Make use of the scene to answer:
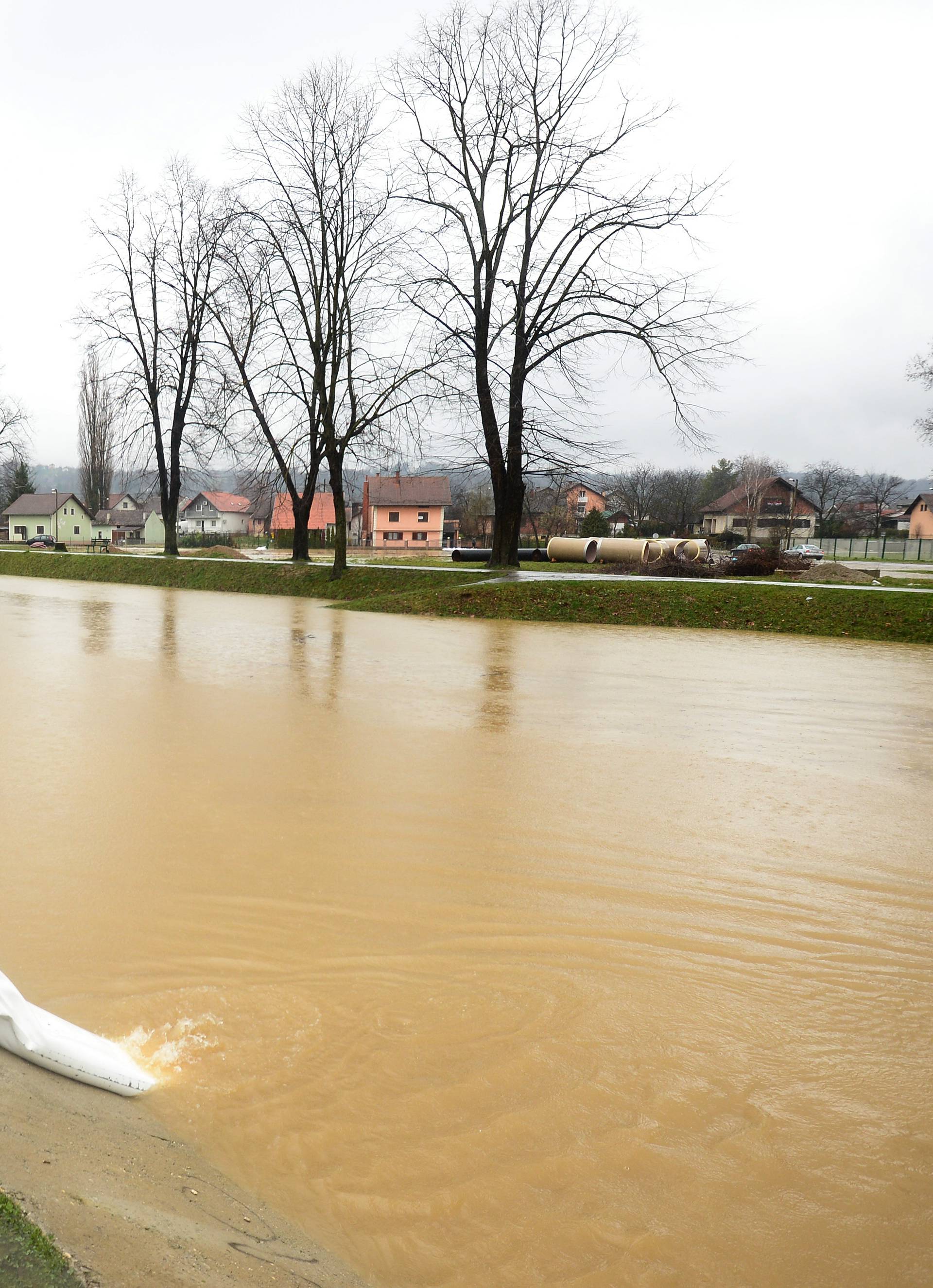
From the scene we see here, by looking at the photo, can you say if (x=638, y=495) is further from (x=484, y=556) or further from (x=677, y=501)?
(x=484, y=556)

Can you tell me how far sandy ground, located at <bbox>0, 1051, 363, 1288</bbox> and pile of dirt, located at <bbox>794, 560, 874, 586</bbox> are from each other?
23750 mm

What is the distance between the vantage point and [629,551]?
31.9 meters

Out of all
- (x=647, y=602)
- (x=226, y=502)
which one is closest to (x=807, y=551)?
(x=647, y=602)

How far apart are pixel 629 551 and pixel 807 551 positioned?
29327 mm

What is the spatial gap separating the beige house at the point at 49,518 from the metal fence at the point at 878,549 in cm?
6778

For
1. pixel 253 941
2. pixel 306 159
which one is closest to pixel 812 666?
pixel 253 941

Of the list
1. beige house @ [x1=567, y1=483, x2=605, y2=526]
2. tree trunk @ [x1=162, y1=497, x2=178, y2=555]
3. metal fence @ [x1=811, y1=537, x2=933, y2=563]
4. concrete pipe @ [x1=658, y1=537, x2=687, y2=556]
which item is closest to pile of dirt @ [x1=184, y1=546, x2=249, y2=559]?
tree trunk @ [x1=162, y1=497, x2=178, y2=555]

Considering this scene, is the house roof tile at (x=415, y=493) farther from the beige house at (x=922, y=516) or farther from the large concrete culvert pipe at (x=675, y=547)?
the large concrete culvert pipe at (x=675, y=547)

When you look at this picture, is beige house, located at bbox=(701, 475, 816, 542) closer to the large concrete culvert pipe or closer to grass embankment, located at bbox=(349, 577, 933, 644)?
the large concrete culvert pipe

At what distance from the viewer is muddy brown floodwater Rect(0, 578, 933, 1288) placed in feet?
9.56

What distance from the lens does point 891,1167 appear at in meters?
3.13

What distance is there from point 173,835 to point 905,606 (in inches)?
687

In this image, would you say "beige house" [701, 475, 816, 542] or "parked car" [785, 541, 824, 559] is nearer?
"parked car" [785, 541, 824, 559]

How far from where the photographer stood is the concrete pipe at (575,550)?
33406mm
